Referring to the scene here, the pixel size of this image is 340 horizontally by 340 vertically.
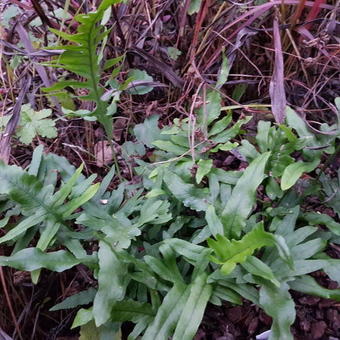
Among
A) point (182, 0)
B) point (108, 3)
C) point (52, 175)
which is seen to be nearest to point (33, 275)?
point (52, 175)

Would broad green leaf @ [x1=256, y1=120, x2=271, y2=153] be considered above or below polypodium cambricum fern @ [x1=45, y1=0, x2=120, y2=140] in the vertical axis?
below

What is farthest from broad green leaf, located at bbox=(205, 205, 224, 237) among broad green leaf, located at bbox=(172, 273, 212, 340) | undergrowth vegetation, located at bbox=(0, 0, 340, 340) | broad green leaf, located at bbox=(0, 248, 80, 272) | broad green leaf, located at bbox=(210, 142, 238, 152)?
broad green leaf, located at bbox=(0, 248, 80, 272)

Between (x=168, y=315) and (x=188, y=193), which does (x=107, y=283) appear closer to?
(x=168, y=315)

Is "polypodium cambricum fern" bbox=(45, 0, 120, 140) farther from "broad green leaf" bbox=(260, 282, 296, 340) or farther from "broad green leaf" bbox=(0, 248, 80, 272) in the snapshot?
"broad green leaf" bbox=(260, 282, 296, 340)

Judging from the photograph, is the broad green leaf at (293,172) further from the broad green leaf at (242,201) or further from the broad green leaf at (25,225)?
the broad green leaf at (25,225)

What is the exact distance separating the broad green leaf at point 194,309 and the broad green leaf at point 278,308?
0.42ft

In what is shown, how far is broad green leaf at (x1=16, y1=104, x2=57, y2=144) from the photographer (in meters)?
1.44

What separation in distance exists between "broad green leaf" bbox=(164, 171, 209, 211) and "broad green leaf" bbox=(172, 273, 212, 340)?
18cm

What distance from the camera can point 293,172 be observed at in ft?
3.73

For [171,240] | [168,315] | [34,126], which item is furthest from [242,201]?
[34,126]

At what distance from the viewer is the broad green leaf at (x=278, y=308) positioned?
0.98 m

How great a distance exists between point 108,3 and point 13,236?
0.58 m

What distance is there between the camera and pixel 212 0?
1516 mm

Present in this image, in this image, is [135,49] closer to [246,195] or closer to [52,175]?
[52,175]
